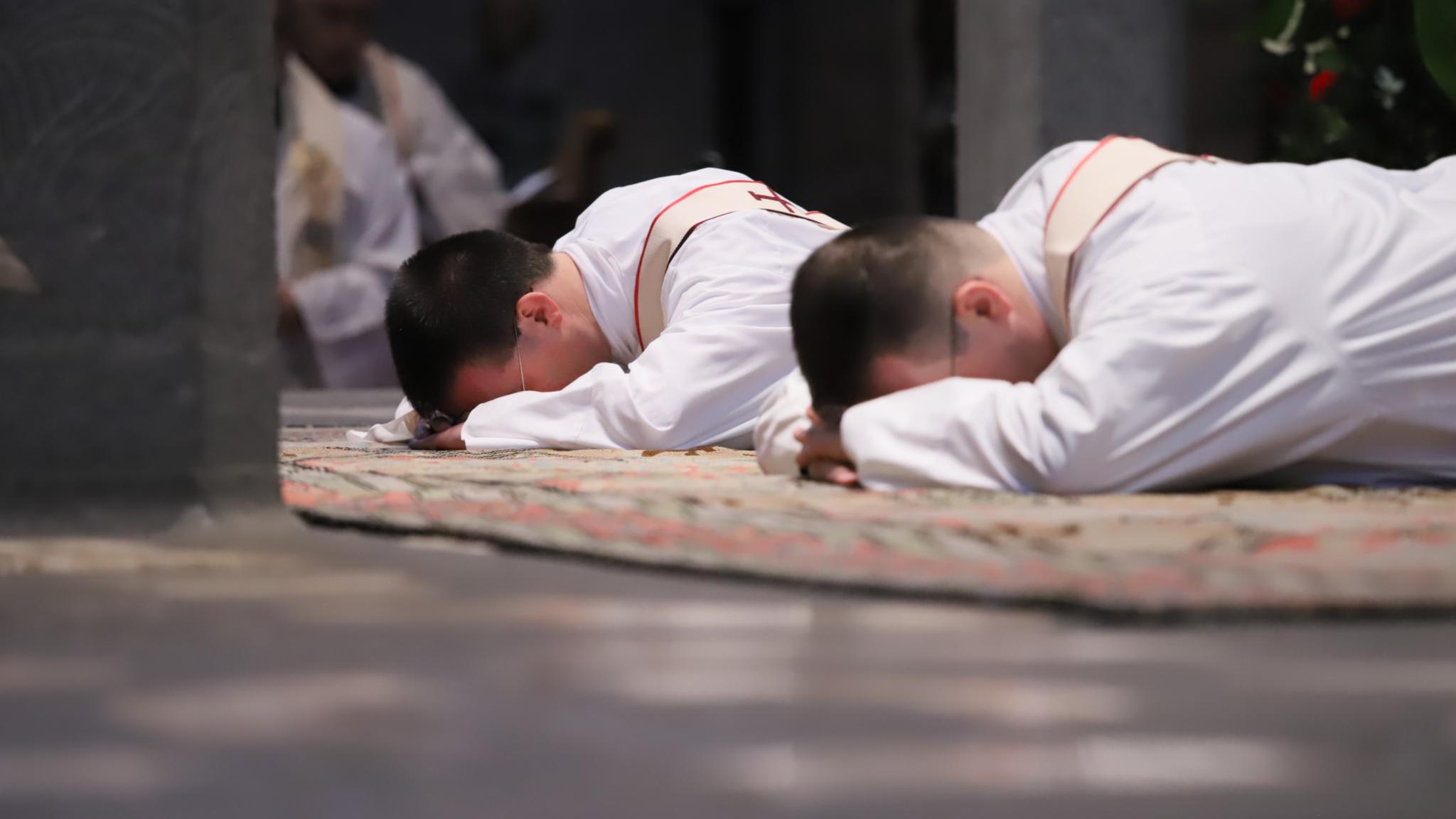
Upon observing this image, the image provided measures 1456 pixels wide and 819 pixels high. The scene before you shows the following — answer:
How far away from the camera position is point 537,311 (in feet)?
8.55

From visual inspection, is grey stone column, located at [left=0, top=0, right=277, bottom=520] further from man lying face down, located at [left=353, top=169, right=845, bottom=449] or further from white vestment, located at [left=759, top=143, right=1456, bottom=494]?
man lying face down, located at [left=353, top=169, right=845, bottom=449]

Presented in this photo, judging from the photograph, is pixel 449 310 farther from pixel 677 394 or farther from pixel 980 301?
pixel 980 301

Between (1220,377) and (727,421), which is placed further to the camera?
(727,421)

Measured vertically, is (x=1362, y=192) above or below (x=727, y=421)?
above

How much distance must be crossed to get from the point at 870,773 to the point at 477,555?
62cm

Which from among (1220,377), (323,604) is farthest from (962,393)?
(323,604)

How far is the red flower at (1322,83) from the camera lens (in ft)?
11.9

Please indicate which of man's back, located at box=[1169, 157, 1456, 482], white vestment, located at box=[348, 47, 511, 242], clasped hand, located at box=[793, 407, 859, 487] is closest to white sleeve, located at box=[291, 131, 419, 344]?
white vestment, located at box=[348, 47, 511, 242]

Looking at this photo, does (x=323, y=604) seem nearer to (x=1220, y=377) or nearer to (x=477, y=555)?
(x=477, y=555)

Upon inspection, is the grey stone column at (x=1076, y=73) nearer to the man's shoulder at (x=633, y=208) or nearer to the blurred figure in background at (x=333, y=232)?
the man's shoulder at (x=633, y=208)

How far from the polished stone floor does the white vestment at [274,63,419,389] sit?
12.6 ft

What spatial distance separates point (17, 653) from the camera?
104cm

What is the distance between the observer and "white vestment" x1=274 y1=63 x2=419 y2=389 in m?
4.99

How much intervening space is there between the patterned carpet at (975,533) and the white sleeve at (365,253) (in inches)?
122
